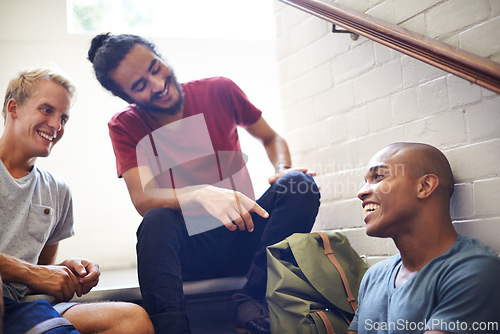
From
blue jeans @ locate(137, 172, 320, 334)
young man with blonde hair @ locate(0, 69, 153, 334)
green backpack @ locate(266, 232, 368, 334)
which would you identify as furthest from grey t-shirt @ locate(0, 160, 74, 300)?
green backpack @ locate(266, 232, 368, 334)

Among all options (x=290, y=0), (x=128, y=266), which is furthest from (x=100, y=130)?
(x=290, y=0)

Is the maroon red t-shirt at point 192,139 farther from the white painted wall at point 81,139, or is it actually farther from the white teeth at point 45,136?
the white painted wall at point 81,139

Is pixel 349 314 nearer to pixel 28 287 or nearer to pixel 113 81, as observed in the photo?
pixel 28 287

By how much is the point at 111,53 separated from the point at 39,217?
2.44 ft

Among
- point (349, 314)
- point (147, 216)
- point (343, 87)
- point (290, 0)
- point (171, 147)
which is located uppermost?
point (290, 0)

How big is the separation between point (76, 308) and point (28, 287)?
18cm

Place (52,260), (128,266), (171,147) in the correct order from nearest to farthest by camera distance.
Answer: (52,260) < (171,147) < (128,266)

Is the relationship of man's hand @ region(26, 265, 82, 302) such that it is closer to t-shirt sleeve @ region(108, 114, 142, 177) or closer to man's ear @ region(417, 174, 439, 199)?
t-shirt sleeve @ region(108, 114, 142, 177)

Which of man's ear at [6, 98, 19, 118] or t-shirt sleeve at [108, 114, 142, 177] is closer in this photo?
man's ear at [6, 98, 19, 118]

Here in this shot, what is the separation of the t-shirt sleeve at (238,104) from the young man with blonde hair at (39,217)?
0.63m

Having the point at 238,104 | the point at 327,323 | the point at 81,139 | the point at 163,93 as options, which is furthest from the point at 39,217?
the point at 81,139

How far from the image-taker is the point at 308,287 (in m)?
1.53

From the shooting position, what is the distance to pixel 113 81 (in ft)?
6.57

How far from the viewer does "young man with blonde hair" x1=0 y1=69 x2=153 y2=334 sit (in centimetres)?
139
